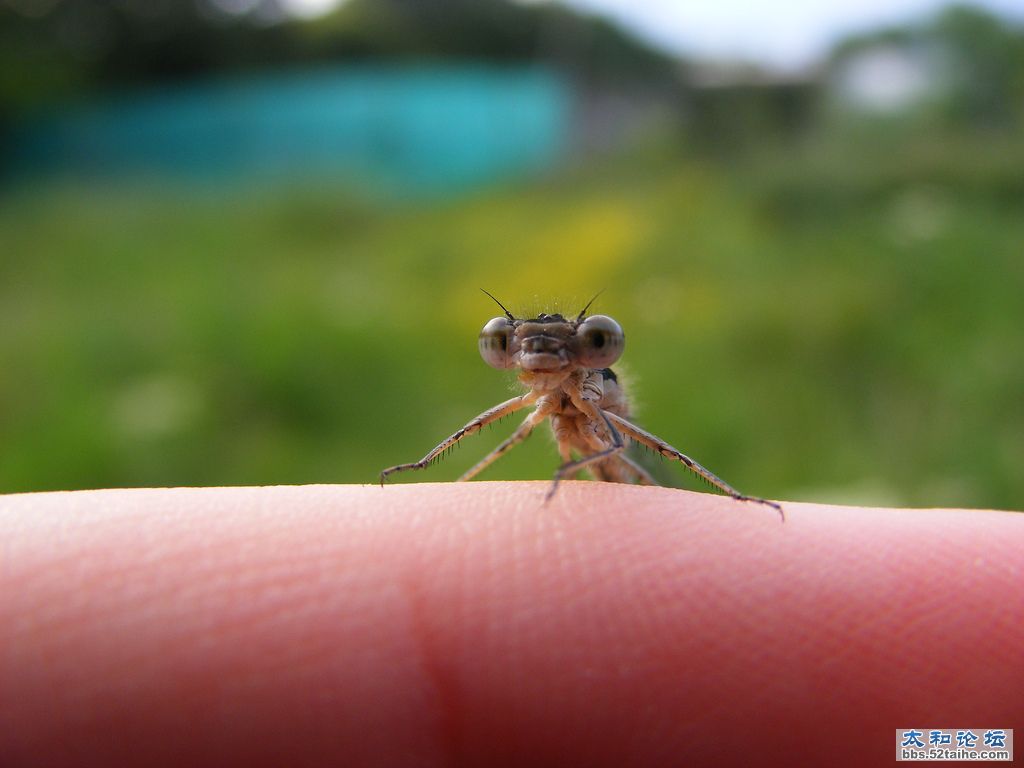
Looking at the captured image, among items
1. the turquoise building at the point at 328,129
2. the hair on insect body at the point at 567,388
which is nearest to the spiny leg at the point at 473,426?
the hair on insect body at the point at 567,388

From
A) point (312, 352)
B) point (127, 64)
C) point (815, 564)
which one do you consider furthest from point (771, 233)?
point (127, 64)

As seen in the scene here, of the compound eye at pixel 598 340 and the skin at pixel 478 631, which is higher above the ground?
the compound eye at pixel 598 340

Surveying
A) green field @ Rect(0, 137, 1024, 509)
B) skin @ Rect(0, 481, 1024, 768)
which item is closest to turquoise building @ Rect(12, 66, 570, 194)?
green field @ Rect(0, 137, 1024, 509)

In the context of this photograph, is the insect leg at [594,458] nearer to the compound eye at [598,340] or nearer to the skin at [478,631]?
the skin at [478,631]

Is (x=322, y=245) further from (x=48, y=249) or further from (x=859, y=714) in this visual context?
(x=859, y=714)

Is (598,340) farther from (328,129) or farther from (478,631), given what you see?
(328,129)

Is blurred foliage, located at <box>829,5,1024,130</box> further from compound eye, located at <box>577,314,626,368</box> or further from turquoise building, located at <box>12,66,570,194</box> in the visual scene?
compound eye, located at <box>577,314,626,368</box>

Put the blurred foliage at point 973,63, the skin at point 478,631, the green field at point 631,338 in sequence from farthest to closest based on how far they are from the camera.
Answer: the blurred foliage at point 973,63
the green field at point 631,338
the skin at point 478,631
